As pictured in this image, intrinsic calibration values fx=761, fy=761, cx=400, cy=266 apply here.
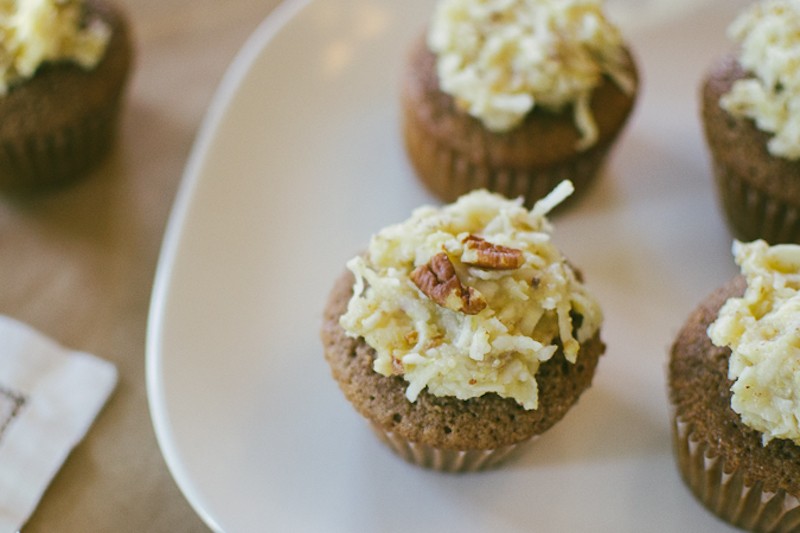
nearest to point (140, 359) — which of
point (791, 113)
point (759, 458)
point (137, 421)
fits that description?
point (137, 421)

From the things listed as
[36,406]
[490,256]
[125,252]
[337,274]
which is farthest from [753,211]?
[36,406]

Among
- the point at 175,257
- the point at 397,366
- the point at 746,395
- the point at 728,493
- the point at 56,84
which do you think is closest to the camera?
the point at 746,395

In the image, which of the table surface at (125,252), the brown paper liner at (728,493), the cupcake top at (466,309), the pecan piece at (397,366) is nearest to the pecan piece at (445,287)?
the cupcake top at (466,309)

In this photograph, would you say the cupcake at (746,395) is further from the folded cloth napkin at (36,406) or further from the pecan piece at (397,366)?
the folded cloth napkin at (36,406)

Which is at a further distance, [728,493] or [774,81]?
[774,81]

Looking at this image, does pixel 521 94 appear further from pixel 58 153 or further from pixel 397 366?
pixel 58 153

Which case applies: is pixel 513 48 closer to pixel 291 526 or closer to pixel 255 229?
pixel 255 229
